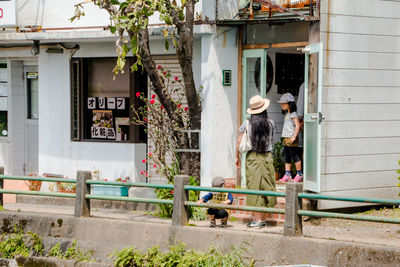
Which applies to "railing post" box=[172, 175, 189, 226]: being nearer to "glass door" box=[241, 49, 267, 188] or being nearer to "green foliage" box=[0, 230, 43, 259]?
"green foliage" box=[0, 230, 43, 259]

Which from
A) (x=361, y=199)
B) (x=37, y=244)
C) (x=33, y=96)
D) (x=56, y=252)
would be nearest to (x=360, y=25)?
(x=361, y=199)

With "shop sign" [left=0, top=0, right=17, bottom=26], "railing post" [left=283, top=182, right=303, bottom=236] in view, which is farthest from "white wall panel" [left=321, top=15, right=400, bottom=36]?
"shop sign" [left=0, top=0, right=17, bottom=26]

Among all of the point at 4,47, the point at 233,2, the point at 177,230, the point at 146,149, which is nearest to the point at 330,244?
the point at 177,230

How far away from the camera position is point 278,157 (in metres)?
12.5

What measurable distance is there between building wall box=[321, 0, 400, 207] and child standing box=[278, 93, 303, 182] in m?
0.90

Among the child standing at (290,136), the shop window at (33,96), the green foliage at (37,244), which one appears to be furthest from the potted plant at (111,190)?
the child standing at (290,136)

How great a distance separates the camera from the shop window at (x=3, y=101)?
613 inches

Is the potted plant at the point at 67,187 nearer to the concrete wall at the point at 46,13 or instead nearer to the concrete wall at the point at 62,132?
the concrete wall at the point at 62,132

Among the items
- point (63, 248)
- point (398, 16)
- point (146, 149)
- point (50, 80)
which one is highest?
point (398, 16)

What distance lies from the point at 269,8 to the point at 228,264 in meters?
4.67

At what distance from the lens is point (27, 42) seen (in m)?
14.4

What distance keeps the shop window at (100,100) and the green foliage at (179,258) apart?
15.7ft

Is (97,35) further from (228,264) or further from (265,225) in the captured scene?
(228,264)

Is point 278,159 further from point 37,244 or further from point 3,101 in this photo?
point 3,101
